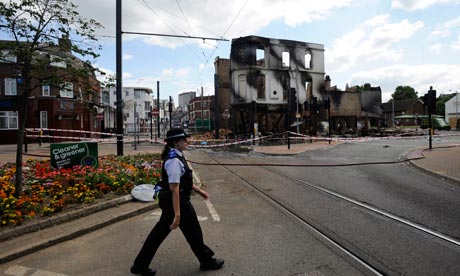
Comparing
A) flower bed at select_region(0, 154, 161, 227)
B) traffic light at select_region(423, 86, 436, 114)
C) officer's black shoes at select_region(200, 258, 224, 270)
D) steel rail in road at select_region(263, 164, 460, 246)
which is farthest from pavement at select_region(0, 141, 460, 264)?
traffic light at select_region(423, 86, 436, 114)

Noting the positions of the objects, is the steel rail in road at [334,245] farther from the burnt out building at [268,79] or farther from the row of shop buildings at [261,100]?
the burnt out building at [268,79]

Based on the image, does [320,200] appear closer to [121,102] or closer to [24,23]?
[24,23]

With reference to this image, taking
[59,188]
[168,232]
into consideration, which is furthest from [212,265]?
[59,188]

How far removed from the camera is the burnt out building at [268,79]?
1452 inches

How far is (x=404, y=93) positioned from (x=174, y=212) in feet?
400

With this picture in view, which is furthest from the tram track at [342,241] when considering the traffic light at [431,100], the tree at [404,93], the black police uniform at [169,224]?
the tree at [404,93]

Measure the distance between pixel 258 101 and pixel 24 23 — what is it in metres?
31.6

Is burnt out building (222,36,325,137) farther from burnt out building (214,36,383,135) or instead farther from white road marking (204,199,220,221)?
white road marking (204,199,220,221)

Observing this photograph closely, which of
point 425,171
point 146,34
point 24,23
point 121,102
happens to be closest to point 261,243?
point 24,23

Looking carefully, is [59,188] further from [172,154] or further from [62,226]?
[172,154]

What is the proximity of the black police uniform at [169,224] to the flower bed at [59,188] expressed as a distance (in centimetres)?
259

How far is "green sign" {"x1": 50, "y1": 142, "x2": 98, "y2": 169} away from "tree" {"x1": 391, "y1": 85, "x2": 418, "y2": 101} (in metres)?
117

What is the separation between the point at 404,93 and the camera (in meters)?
112

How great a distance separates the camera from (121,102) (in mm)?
14031
